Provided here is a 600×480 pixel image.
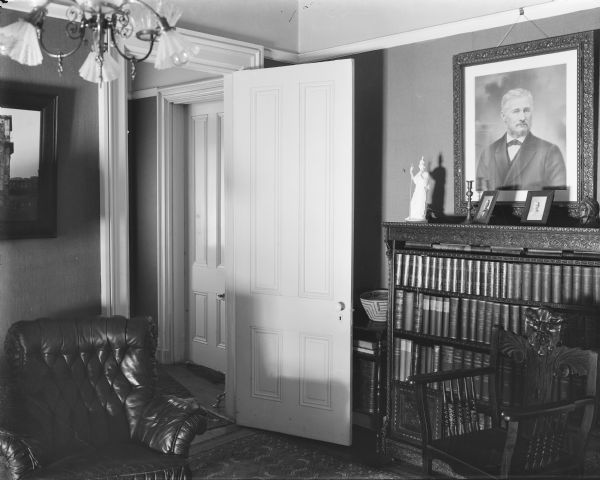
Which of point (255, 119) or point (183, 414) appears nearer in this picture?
point (183, 414)

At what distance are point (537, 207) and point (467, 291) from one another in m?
0.59

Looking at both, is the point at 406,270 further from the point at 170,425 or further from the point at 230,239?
the point at 170,425

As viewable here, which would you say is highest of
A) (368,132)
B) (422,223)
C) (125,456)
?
(368,132)

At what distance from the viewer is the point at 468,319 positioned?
12.0 feet

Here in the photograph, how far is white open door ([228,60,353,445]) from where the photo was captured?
4105 mm

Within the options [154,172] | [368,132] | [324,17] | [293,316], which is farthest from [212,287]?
[324,17]

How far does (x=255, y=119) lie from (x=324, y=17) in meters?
1.03

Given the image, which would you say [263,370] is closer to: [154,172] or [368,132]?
[368,132]

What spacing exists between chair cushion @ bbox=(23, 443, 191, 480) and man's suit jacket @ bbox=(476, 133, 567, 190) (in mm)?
2337

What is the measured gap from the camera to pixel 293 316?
427 cm

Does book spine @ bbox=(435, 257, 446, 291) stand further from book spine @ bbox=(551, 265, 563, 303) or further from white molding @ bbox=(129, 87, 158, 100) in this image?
white molding @ bbox=(129, 87, 158, 100)

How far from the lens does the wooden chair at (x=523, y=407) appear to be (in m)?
2.77

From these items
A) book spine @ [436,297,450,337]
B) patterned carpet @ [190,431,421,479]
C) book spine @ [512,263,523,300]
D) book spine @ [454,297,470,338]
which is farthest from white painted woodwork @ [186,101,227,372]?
book spine @ [512,263,523,300]

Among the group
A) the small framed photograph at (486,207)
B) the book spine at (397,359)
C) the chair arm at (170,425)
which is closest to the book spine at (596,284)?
the small framed photograph at (486,207)
